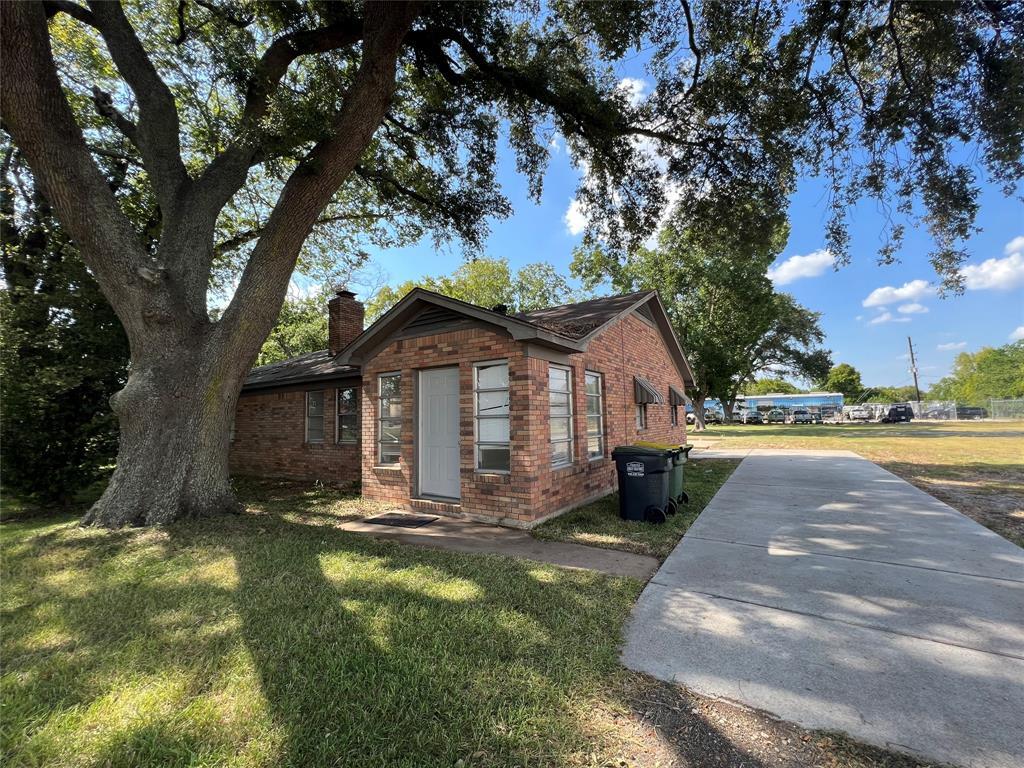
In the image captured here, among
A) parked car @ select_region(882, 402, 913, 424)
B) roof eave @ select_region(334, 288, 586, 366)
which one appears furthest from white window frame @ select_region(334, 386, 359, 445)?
parked car @ select_region(882, 402, 913, 424)

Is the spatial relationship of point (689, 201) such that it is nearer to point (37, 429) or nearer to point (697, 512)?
point (697, 512)

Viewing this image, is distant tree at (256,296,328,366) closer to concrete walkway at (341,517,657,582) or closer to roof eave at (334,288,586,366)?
roof eave at (334,288,586,366)

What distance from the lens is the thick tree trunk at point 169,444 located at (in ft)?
19.4

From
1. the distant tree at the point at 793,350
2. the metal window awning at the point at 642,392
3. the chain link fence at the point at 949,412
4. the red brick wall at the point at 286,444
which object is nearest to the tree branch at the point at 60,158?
the red brick wall at the point at 286,444

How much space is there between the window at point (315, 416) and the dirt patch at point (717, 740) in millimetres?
10462

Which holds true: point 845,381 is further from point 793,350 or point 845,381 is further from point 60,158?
point 60,158

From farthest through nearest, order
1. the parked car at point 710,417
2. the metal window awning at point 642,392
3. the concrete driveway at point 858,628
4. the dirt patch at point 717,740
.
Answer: the parked car at point 710,417 < the metal window awning at point 642,392 < the concrete driveway at point 858,628 < the dirt patch at point 717,740

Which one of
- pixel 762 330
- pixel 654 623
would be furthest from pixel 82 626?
pixel 762 330

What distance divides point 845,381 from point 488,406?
3715 inches

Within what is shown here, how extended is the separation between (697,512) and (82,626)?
24.3 feet

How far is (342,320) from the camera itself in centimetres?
1167

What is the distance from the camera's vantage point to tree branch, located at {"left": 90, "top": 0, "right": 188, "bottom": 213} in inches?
263

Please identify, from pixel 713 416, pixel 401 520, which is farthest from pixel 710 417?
pixel 401 520

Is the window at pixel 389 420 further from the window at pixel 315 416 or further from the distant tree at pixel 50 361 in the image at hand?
the distant tree at pixel 50 361
